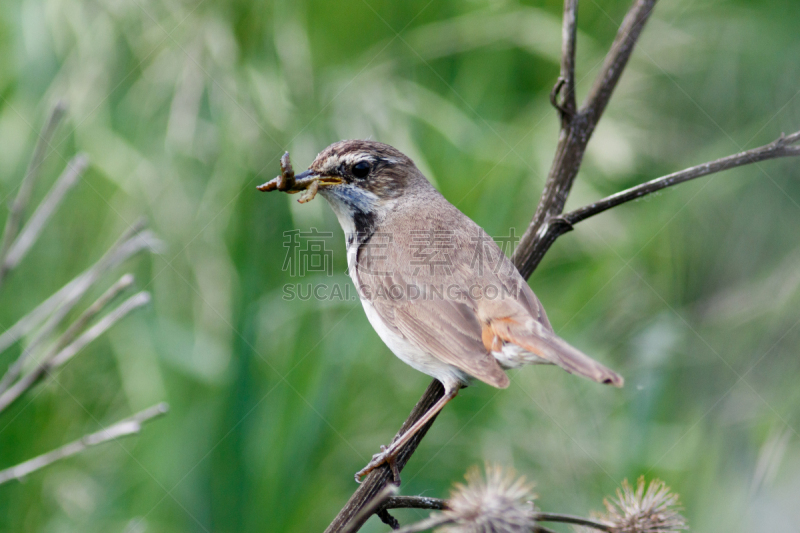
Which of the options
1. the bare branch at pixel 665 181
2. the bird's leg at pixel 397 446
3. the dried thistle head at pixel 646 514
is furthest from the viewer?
the bird's leg at pixel 397 446

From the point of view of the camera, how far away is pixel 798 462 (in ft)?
10.2

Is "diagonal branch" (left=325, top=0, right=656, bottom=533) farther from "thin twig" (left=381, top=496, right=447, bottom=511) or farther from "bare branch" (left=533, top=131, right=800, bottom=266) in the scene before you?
"thin twig" (left=381, top=496, right=447, bottom=511)

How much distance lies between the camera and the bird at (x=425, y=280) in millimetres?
2348

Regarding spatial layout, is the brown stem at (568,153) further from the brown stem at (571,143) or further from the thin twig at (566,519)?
the thin twig at (566,519)

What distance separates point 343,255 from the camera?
388 cm

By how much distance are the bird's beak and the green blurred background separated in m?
0.84

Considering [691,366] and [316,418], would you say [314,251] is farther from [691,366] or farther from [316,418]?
[691,366]

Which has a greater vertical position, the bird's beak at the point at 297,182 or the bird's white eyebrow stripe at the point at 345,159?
the bird's white eyebrow stripe at the point at 345,159

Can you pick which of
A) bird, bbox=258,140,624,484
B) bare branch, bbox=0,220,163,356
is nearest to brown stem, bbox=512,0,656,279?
bird, bbox=258,140,624,484

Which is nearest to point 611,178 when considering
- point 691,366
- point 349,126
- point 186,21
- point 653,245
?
point 653,245

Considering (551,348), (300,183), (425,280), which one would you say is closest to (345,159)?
(300,183)

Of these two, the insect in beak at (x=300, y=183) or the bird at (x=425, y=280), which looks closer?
the bird at (x=425, y=280)

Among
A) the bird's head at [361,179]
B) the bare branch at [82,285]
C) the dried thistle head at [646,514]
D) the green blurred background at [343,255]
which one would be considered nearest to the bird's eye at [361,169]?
the bird's head at [361,179]

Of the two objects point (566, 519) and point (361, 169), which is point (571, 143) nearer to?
point (361, 169)
